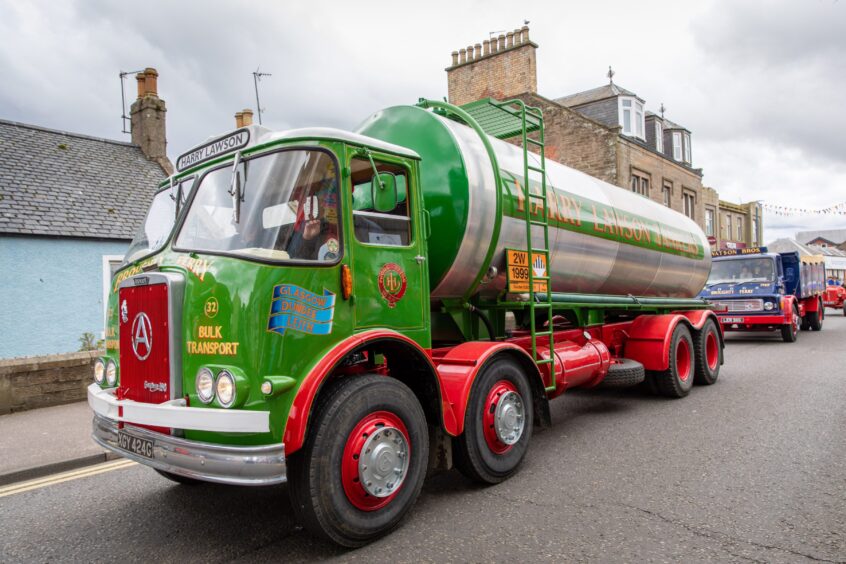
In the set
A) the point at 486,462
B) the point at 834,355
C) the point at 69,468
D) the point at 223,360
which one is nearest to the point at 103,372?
the point at 223,360

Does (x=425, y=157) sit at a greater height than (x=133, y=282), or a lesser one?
greater

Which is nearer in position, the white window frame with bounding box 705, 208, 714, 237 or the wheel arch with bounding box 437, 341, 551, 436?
the wheel arch with bounding box 437, 341, 551, 436

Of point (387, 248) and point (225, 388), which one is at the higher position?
point (387, 248)

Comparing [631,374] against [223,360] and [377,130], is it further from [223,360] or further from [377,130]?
[223,360]

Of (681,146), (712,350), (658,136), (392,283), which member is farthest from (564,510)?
(681,146)

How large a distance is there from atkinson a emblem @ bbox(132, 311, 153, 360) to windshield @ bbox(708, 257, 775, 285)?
572 inches

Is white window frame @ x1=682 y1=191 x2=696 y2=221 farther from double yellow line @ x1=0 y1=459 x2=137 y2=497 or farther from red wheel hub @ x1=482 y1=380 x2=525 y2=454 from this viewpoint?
double yellow line @ x1=0 y1=459 x2=137 y2=497

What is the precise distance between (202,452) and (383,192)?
75.5 inches

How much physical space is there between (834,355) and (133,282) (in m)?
13.2

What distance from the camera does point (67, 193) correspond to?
1311cm

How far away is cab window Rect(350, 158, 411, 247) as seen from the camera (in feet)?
12.9

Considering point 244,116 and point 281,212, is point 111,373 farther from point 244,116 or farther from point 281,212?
point 244,116

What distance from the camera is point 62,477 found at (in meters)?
5.39

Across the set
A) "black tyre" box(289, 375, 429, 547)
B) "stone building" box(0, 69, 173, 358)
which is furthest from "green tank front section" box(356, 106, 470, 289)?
"stone building" box(0, 69, 173, 358)
